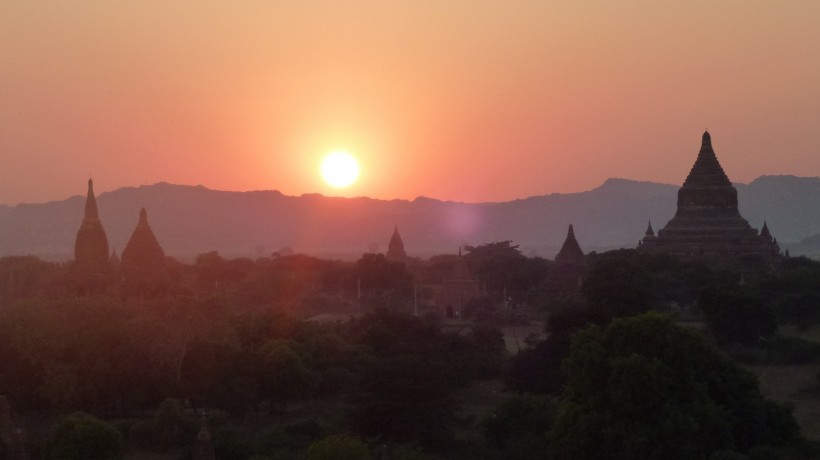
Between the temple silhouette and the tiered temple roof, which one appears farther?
the tiered temple roof

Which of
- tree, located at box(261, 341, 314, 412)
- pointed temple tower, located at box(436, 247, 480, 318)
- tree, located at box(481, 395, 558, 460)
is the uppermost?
pointed temple tower, located at box(436, 247, 480, 318)

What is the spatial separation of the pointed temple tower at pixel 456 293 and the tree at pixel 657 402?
36.1 metres

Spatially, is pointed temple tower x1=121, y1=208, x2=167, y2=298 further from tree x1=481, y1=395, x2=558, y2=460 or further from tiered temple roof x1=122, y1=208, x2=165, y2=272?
tree x1=481, y1=395, x2=558, y2=460

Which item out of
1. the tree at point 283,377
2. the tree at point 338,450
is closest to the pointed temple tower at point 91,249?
A: the tree at point 283,377

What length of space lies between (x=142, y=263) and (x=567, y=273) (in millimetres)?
22892

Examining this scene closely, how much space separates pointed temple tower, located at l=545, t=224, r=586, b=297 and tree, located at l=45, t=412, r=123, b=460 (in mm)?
37929

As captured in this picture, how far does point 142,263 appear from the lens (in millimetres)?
64500

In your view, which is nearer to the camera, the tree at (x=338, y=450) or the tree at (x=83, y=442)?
the tree at (x=338, y=450)

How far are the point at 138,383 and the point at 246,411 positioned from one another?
2.82 m

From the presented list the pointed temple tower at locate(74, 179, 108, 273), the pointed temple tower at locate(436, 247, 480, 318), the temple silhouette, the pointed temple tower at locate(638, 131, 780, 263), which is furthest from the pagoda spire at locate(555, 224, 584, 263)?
the pointed temple tower at locate(74, 179, 108, 273)

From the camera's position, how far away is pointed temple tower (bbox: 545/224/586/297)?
195 ft

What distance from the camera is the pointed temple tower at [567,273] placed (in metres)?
59.5

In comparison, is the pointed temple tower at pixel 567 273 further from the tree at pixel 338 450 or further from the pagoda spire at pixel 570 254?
the tree at pixel 338 450

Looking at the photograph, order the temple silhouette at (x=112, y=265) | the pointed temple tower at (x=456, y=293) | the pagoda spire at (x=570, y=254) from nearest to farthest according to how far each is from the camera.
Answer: the pointed temple tower at (x=456, y=293)
the temple silhouette at (x=112, y=265)
the pagoda spire at (x=570, y=254)
